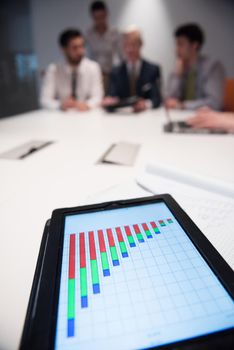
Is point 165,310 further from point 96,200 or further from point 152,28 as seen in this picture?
point 152,28

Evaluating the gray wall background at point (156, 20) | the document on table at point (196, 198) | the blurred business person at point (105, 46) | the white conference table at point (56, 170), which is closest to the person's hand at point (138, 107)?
the white conference table at point (56, 170)

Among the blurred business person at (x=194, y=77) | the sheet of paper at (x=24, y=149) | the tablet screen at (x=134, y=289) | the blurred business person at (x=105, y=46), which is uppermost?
the blurred business person at (x=105, y=46)

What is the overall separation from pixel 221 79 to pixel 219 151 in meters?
1.46

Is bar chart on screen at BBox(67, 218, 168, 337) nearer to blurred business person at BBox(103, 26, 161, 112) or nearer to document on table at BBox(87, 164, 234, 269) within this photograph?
document on table at BBox(87, 164, 234, 269)

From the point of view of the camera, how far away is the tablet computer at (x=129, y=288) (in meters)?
0.26

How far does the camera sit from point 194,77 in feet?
7.15

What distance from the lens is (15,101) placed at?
4438 mm

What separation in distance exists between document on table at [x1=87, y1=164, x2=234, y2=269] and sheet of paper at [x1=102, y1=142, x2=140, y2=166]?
0.11 metres

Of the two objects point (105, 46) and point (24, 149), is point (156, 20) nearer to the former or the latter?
point (105, 46)

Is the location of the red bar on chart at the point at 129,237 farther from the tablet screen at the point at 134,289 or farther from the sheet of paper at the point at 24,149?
the sheet of paper at the point at 24,149

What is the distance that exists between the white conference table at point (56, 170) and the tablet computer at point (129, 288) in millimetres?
52

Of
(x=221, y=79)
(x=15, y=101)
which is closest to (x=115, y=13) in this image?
(x=15, y=101)

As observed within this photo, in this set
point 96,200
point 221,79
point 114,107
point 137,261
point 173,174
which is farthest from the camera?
point 221,79

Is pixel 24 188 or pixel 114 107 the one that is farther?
pixel 114 107
